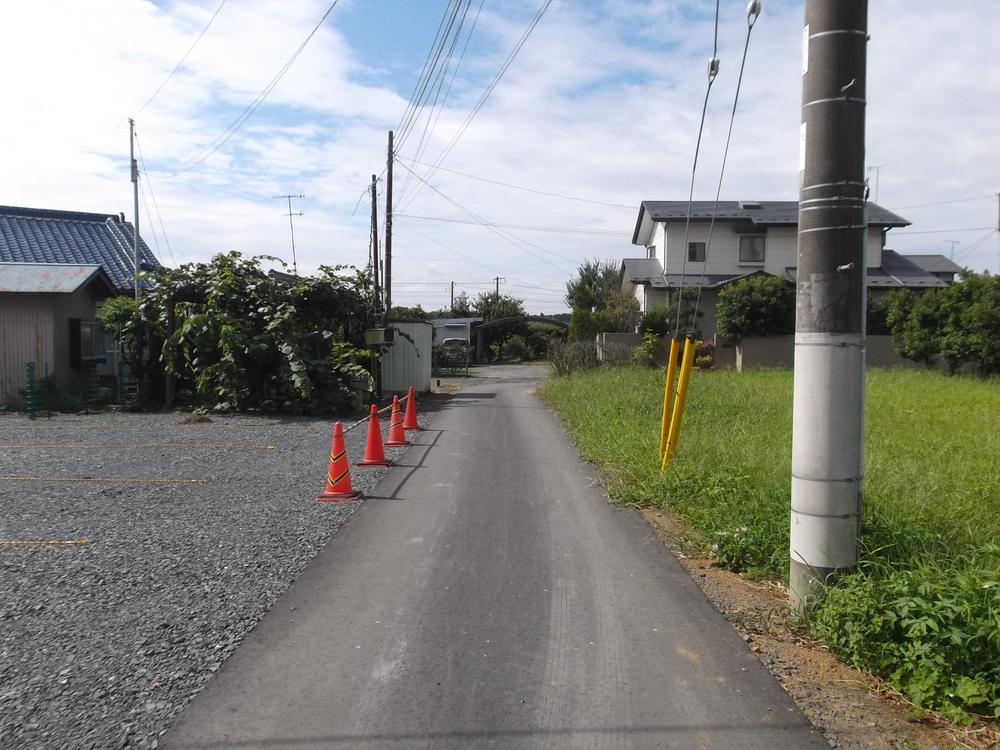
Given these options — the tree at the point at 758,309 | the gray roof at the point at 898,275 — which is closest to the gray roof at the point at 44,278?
the tree at the point at 758,309

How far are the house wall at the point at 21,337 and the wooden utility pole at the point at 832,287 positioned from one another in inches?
719

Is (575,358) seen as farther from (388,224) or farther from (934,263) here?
(934,263)

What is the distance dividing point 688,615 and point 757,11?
4.67 m

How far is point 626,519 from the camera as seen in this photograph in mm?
7961

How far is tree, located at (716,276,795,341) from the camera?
30.6 m

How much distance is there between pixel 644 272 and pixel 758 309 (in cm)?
878

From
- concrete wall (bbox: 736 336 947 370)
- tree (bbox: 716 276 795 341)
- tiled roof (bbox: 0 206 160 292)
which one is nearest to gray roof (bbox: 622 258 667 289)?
tree (bbox: 716 276 795 341)

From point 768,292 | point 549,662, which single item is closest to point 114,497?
→ point 549,662

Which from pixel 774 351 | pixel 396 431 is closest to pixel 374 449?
pixel 396 431

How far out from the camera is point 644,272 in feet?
127

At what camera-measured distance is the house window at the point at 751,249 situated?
3791 cm

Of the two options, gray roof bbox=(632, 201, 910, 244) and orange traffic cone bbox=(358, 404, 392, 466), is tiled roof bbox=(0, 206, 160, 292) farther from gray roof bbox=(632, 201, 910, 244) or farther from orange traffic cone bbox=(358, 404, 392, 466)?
gray roof bbox=(632, 201, 910, 244)

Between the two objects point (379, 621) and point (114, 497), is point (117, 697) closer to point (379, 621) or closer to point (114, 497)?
point (379, 621)

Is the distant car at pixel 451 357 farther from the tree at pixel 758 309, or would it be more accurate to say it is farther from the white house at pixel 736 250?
the tree at pixel 758 309
